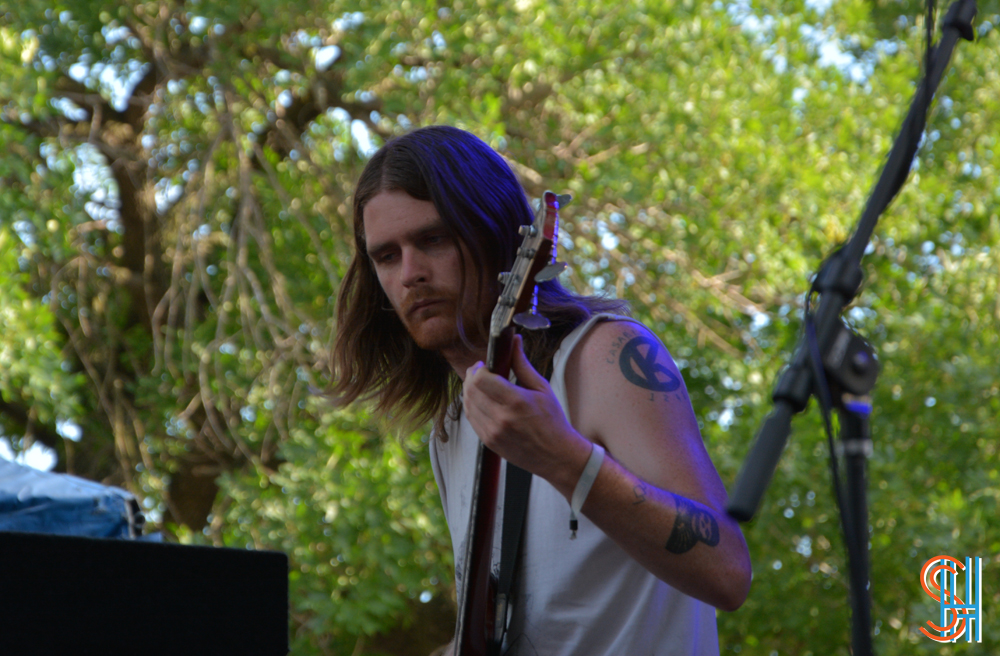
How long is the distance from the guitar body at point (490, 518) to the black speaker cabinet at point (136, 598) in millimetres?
323

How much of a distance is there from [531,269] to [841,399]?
52cm

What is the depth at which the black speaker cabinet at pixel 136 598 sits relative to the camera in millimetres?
1249

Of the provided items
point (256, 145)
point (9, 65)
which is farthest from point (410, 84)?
point (9, 65)

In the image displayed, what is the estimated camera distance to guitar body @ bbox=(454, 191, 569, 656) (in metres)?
1.43

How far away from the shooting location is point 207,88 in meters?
5.23

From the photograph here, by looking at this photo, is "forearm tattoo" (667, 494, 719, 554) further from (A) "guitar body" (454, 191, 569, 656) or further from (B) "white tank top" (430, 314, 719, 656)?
(A) "guitar body" (454, 191, 569, 656)

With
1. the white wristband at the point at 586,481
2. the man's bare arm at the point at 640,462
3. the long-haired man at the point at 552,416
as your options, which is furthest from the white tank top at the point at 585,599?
the white wristband at the point at 586,481

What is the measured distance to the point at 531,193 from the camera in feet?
16.0

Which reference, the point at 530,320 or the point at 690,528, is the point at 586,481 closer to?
the point at 690,528

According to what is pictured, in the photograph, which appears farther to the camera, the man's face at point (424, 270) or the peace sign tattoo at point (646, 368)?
the man's face at point (424, 270)

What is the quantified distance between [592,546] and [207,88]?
4461mm

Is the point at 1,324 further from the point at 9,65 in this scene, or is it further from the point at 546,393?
the point at 546,393

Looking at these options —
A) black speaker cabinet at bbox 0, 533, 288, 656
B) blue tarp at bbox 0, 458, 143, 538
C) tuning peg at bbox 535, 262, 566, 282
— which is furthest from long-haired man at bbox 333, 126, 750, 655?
blue tarp at bbox 0, 458, 143, 538

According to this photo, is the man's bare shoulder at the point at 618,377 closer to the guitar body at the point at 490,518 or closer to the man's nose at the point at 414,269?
the guitar body at the point at 490,518
